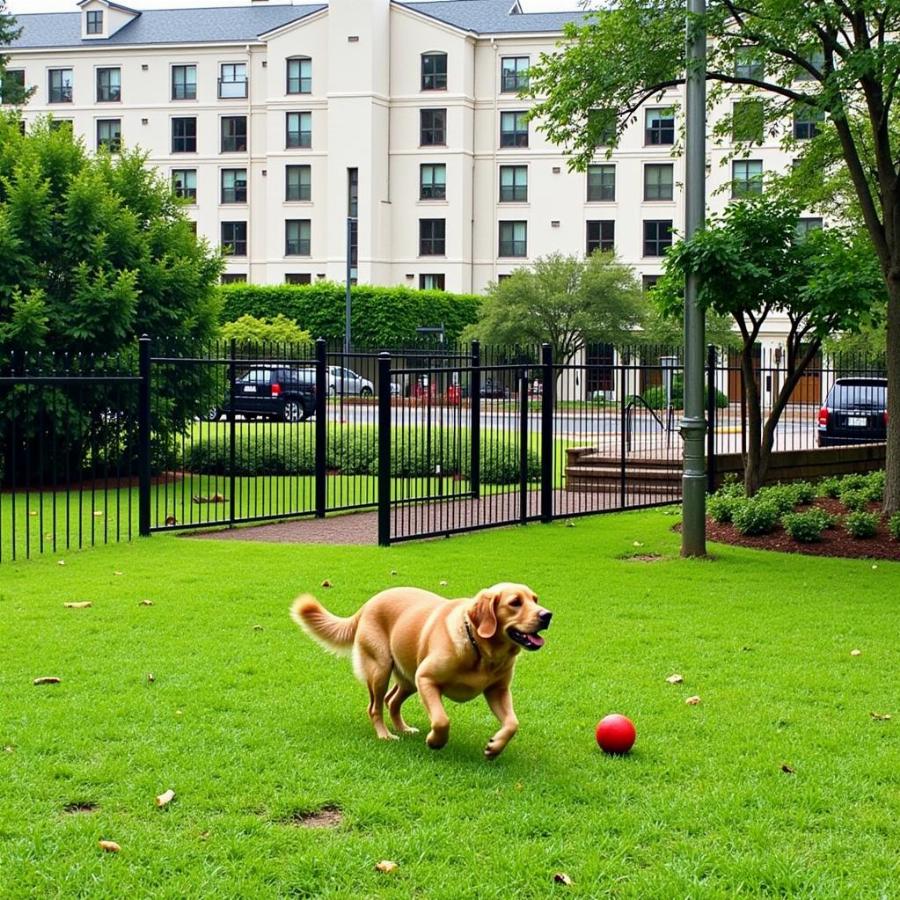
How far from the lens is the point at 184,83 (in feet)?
230

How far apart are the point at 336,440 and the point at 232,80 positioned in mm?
50911

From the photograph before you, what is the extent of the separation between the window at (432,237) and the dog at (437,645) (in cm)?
6168

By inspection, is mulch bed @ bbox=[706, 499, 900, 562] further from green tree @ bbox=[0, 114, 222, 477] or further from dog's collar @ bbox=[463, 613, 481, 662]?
green tree @ bbox=[0, 114, 222, 477]

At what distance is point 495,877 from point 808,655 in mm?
4664

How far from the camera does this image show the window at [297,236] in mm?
68438

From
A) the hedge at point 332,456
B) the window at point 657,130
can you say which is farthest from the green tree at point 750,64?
the window at point 657,130

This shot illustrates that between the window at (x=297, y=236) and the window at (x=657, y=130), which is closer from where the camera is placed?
the window at (x=657, y=130)

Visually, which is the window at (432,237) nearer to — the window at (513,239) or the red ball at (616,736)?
the window at (513,239)

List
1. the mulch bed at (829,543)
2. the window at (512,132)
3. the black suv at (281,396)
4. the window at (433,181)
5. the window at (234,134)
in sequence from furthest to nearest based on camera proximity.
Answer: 1. the window at (234,134)
2. the window at (433,181)
3. the window at (512,132)
4. the black suv at (281,396)
5. the mulch bed at (829,543)

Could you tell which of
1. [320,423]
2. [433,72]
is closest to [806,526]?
[320,423]

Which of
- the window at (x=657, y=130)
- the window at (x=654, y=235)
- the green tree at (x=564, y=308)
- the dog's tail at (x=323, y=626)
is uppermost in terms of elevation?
the window at (x=657, y=130)

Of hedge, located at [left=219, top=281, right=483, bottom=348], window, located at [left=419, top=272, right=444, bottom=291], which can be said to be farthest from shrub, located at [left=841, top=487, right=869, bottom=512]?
window, located at [left=419, top=272, right=444, bottom=291]

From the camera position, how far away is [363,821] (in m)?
5.49

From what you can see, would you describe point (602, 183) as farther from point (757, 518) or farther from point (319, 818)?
point (319, 818)
